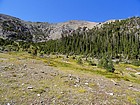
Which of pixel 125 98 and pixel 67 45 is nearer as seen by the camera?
pixel 125 98

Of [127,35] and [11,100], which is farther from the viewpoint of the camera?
[127,35]

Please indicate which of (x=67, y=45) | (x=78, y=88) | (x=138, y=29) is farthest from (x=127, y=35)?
(x=78, y=88)

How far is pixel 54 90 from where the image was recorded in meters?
18.2

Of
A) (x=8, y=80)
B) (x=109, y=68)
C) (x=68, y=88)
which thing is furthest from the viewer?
(x=109, y=68)

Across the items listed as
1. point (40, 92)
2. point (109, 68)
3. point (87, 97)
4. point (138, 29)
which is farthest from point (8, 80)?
point (138, 29)

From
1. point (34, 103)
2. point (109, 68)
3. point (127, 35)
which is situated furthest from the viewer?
point (127, 35)

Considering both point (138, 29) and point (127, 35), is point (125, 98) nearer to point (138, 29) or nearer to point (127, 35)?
point (127, 35)

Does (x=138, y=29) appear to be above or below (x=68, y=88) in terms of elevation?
above

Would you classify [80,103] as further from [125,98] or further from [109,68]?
[109,68]

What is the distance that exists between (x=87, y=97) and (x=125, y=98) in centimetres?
321

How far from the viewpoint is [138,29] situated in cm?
19662

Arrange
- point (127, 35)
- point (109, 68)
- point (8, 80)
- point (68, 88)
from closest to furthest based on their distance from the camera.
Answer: point (68, 88) < point (8, 80) < point (109, 68) < point (127, 35)

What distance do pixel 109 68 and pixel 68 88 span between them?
101 ft

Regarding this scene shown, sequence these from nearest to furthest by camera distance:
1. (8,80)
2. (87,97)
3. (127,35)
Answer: (87,97) < (8,80) < (127,35)
